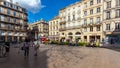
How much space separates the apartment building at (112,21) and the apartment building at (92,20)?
1.63 m

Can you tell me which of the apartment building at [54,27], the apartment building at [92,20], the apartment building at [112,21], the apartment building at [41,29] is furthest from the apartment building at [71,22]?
the apartment building at [41,29]

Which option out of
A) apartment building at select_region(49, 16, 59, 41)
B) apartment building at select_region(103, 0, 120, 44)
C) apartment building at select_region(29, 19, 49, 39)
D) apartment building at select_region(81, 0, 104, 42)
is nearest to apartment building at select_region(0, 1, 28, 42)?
apartment building at select_region(49, 16, 59, 41)

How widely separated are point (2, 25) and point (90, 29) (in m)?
32.4

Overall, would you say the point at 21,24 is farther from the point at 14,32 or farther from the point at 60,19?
the point at 60,19

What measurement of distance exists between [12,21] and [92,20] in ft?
107

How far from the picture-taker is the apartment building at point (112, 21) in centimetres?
3362

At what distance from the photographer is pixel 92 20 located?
4069 centimetres

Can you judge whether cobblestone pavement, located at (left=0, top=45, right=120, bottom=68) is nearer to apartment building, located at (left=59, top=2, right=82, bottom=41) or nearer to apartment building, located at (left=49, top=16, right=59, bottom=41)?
apartment building, located at (left=59, top=2, right=82, bottom=41)

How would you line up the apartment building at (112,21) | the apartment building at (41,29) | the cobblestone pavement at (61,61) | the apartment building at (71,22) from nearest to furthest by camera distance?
the cobblestone pavement at (61,61) < the apartment building at (112,21) < the apartment building at (71,22) < the apartment building at (41,29)

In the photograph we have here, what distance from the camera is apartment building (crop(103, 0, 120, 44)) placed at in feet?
110

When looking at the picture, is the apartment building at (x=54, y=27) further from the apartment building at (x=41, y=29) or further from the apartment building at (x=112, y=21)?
the apartment building at (x=112, y=21)

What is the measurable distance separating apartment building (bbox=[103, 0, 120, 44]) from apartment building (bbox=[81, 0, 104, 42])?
1.63 metres

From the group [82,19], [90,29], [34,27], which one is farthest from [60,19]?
[34,27]

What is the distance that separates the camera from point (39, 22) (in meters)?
76.2
